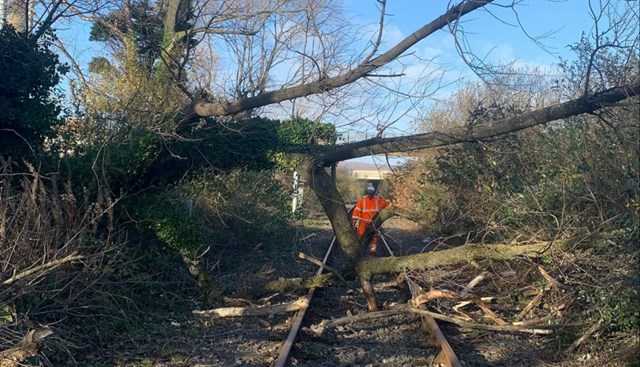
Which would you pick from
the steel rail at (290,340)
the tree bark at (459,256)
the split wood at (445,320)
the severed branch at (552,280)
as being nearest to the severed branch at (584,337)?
the split wood at (445,320)

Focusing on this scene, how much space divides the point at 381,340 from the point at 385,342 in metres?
0.15

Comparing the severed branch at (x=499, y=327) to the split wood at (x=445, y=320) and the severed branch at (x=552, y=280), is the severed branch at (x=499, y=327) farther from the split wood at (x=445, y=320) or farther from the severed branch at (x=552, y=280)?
the severed branch at (x=552, y=280)

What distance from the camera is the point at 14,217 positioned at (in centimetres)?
845

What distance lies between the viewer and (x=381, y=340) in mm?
9180

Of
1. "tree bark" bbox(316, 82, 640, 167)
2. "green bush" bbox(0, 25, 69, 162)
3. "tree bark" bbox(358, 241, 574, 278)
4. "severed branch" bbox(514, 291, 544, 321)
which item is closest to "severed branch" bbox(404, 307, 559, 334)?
"severed branch" bbox(514, 291, 544, 321)

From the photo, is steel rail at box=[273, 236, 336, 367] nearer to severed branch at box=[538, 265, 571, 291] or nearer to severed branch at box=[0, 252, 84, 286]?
severed branch at box=[0, 252, 84, 286]

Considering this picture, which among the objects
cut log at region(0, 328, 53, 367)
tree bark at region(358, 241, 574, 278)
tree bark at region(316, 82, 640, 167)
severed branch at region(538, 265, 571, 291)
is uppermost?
tree bark at region(316, 82, 640, 167)

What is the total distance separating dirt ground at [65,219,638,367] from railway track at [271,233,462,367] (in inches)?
0.6

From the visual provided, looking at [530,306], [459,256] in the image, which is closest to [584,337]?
[530,306]

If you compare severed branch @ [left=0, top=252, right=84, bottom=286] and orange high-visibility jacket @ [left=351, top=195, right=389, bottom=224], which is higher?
severed branch @ [left=0, top=252, right=84, bottom=286]

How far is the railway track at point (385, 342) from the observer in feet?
25.7

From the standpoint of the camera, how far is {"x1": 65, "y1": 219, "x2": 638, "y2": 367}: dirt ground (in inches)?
311

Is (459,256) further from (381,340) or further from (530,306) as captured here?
(381,340)

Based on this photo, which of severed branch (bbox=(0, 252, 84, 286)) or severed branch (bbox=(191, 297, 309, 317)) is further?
severed branch (bbox=(191, 297, 309, 317))
